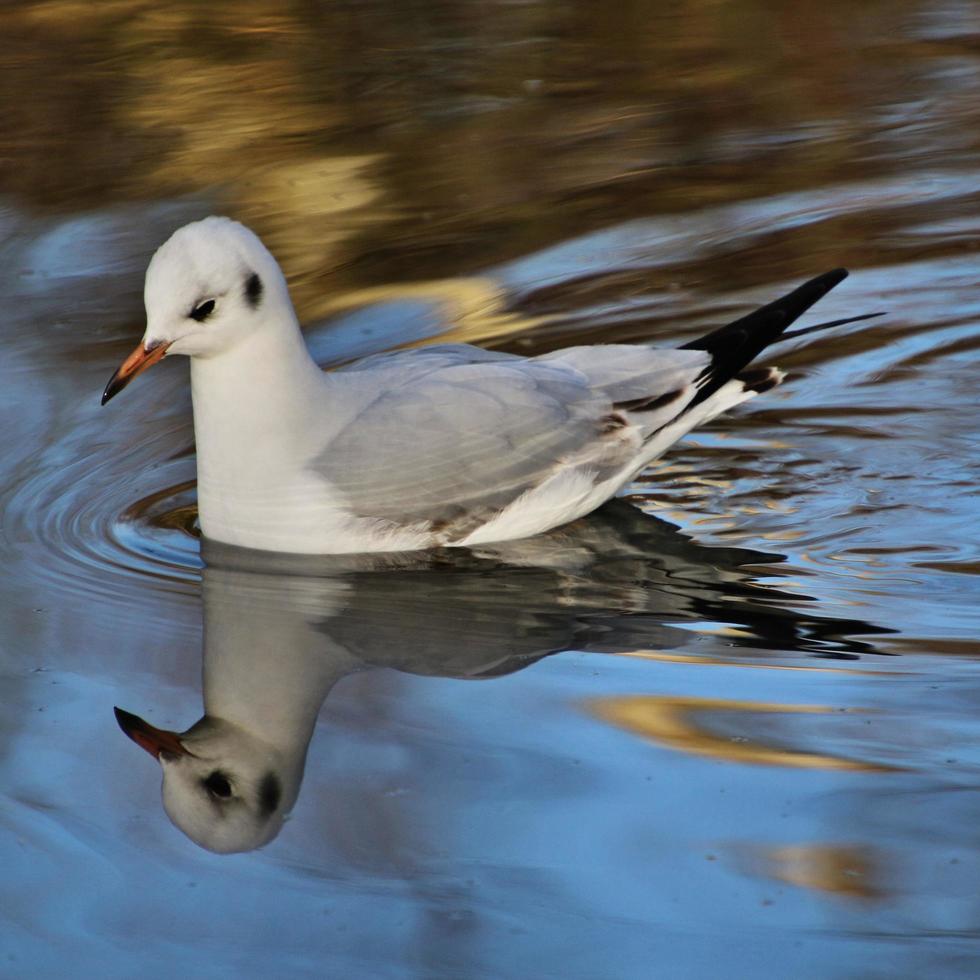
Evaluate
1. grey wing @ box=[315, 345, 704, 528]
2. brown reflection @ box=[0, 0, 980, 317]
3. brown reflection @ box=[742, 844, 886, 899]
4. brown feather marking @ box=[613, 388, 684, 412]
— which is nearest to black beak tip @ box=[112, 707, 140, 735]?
grey wing @ box=[315, 345, 704, 528]

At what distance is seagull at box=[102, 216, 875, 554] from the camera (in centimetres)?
452

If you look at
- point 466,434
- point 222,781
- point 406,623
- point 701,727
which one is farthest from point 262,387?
point 701,727

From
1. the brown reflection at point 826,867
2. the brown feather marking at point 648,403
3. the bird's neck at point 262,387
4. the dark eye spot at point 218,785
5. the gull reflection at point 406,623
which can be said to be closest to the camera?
the brown reflection at point 826,867

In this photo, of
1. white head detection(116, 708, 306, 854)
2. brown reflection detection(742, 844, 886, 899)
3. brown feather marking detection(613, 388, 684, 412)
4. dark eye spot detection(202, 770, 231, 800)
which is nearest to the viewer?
brown reflection detection(742, 844, 886, 899)

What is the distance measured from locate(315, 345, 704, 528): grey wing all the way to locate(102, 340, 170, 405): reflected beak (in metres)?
0.50

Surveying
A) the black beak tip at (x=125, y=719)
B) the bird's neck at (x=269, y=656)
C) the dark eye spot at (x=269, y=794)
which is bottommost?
the bird's neck at (x=269, y=656)

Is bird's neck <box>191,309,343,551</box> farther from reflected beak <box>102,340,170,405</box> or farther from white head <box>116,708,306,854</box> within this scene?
white head <box>116,708,306,854</box>

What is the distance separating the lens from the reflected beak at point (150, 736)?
3920mm

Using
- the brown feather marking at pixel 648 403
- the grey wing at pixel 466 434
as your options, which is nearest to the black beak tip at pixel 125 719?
the grey wing at pixel 466 434

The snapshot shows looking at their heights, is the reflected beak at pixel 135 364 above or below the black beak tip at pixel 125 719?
above

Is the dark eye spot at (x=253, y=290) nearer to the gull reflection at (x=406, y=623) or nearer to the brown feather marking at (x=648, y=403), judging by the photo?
the gull reflection at (x=406, y=623)

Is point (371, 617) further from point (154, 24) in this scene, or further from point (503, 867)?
point (154, 24)

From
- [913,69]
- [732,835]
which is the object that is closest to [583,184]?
[913,69]

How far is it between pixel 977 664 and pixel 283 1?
719 cm
